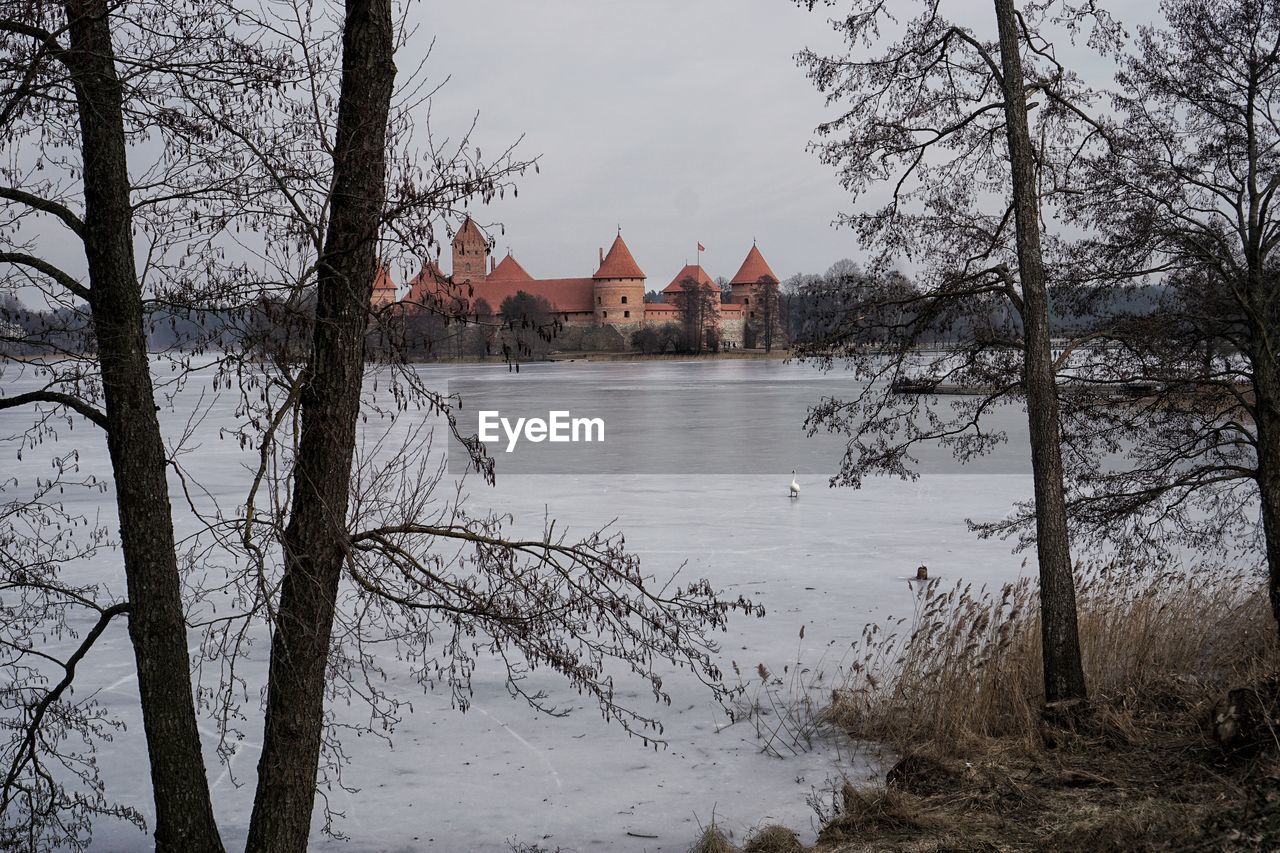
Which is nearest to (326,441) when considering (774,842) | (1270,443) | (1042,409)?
(774,842)

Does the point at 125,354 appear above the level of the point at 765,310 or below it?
below

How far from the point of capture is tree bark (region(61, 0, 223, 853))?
207 inches

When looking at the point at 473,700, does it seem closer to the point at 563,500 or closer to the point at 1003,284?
the point at 1003,284

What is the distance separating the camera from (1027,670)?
27.7ft

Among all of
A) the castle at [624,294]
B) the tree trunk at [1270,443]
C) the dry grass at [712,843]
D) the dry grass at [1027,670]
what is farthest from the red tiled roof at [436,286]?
the castle at [624,294]

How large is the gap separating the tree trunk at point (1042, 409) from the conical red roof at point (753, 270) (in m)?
108

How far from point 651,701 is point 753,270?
109 metres

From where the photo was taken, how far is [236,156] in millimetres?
5297

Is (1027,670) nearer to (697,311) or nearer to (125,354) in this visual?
(125,354)

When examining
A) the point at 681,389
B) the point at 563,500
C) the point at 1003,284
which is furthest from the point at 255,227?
the point at 681,389

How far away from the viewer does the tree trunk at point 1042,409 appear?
24.8 feet

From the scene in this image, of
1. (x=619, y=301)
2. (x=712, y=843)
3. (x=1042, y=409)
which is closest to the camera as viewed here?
(x=712, y=843)

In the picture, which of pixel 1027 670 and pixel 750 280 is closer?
pixel 1027 670

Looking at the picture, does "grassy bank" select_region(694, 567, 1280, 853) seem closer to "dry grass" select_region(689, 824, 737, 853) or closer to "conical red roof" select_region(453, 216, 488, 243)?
"dry grass" select_region(689, 824, 737, 853)
